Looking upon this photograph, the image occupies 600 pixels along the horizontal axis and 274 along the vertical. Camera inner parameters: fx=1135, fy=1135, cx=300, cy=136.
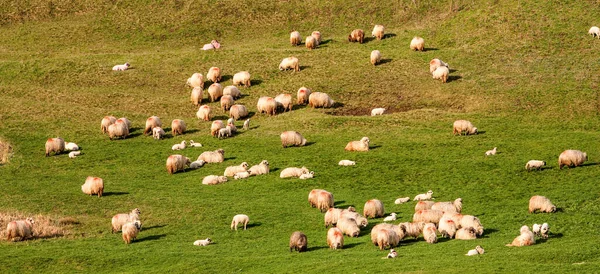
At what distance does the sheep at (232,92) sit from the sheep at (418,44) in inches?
474

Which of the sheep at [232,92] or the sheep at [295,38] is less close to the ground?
the sheep at [295,38]

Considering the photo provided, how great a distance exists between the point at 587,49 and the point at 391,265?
3649cm

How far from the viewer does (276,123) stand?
5947cm

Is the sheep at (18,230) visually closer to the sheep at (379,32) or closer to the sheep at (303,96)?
the sheep at (303,96)

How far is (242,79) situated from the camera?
218 feet

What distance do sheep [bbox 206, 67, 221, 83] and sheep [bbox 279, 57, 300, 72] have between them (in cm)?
392

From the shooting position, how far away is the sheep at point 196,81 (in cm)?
6675

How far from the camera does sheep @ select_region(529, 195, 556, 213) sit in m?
40.2

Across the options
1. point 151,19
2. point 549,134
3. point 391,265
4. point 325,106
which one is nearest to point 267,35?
point 151,19

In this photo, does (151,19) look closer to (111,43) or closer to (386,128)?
(111,43)

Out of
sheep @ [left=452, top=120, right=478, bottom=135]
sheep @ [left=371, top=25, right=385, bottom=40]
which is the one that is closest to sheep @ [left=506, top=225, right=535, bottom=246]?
sheep @ [left=452, top=120, right=478, bottom=135]

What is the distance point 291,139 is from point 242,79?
12781 mm

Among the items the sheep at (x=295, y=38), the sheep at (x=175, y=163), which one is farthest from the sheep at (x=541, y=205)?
the sheep at (x=295, y=38)

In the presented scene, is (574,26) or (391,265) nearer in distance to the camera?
(391,265)
